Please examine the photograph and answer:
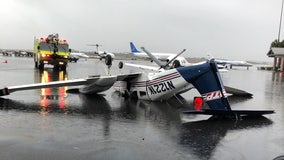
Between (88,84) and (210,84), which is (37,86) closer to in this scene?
(88,84)

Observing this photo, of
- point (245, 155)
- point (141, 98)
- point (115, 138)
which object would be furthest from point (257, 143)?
point (141, 98)

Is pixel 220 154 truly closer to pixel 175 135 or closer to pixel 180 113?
pixel 175 135

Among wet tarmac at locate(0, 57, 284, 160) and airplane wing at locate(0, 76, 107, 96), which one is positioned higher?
airplane wing at locate(0, 76, 107, 96)

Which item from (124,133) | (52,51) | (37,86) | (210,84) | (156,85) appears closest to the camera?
(124,133)

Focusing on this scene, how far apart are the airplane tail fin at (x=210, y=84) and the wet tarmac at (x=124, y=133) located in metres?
0.58

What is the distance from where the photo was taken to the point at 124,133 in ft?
25.2

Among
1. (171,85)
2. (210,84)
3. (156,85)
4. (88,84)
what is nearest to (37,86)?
(88,84)

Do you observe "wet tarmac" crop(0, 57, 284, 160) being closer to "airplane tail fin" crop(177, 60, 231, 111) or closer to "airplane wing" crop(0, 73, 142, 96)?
"airplane wing" crop(0, 73, 142, 96)

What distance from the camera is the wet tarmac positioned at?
6180mm

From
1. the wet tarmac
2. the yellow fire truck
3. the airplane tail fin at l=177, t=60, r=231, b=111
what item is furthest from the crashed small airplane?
the yellow fire truck

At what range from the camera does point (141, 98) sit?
13.5m

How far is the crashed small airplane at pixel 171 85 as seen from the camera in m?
10.0

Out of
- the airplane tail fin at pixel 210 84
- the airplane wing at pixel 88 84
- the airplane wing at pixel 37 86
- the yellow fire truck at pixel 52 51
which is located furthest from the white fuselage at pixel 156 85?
the yellow fire truck at pixel 52 51

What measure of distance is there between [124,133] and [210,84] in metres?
3.84
